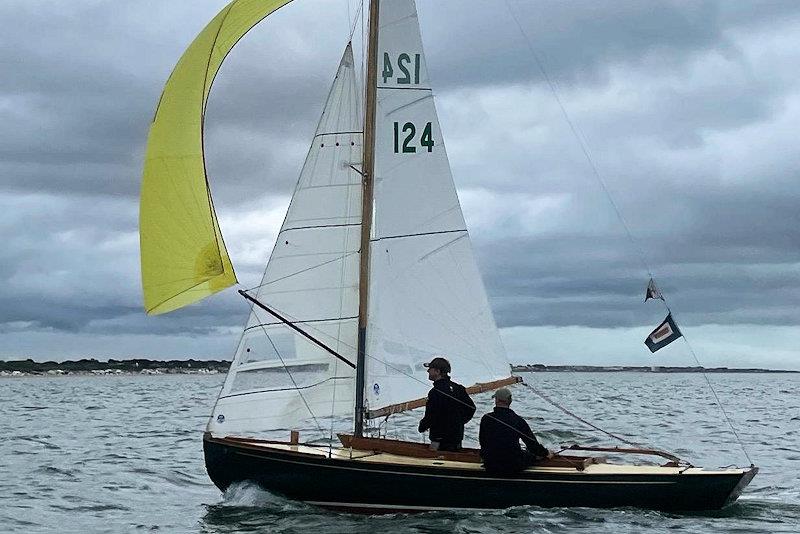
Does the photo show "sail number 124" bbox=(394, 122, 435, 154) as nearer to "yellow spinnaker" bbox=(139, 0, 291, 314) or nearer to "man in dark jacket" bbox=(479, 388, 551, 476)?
"yellow spinnaker" bbox=(139, 0, 291, 314)

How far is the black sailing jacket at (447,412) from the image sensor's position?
15.6 metres

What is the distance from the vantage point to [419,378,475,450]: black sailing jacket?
1556 cm

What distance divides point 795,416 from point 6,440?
97.2 ft

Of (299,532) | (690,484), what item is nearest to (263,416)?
(299,532)

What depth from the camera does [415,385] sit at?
1638 centimetres

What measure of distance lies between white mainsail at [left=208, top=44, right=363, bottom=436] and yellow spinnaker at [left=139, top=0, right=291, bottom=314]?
1456 mm

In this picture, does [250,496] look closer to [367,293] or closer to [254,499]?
[254,499]

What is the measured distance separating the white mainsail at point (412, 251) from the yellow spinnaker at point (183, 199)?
2445mm

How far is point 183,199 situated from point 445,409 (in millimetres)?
4671

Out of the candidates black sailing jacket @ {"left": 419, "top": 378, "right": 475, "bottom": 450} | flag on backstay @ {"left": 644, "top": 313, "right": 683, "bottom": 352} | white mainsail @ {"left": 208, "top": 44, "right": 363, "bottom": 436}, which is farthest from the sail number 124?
flag on backstay @ {"left": 644, "top": 313, "right": 683, "bottom": 352}

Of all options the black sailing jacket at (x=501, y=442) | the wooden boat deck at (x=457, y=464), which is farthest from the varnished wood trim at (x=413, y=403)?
the black sailing jacket at (x=501, y=442)

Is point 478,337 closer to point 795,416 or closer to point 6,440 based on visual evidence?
point 6,440

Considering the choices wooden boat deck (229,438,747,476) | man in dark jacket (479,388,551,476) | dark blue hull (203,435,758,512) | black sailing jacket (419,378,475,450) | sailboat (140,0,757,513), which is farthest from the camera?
sailboat (140,0,757,513)

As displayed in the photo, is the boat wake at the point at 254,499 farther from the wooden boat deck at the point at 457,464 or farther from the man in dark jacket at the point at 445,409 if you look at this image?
the man in dark jacket at the point at 445,409
